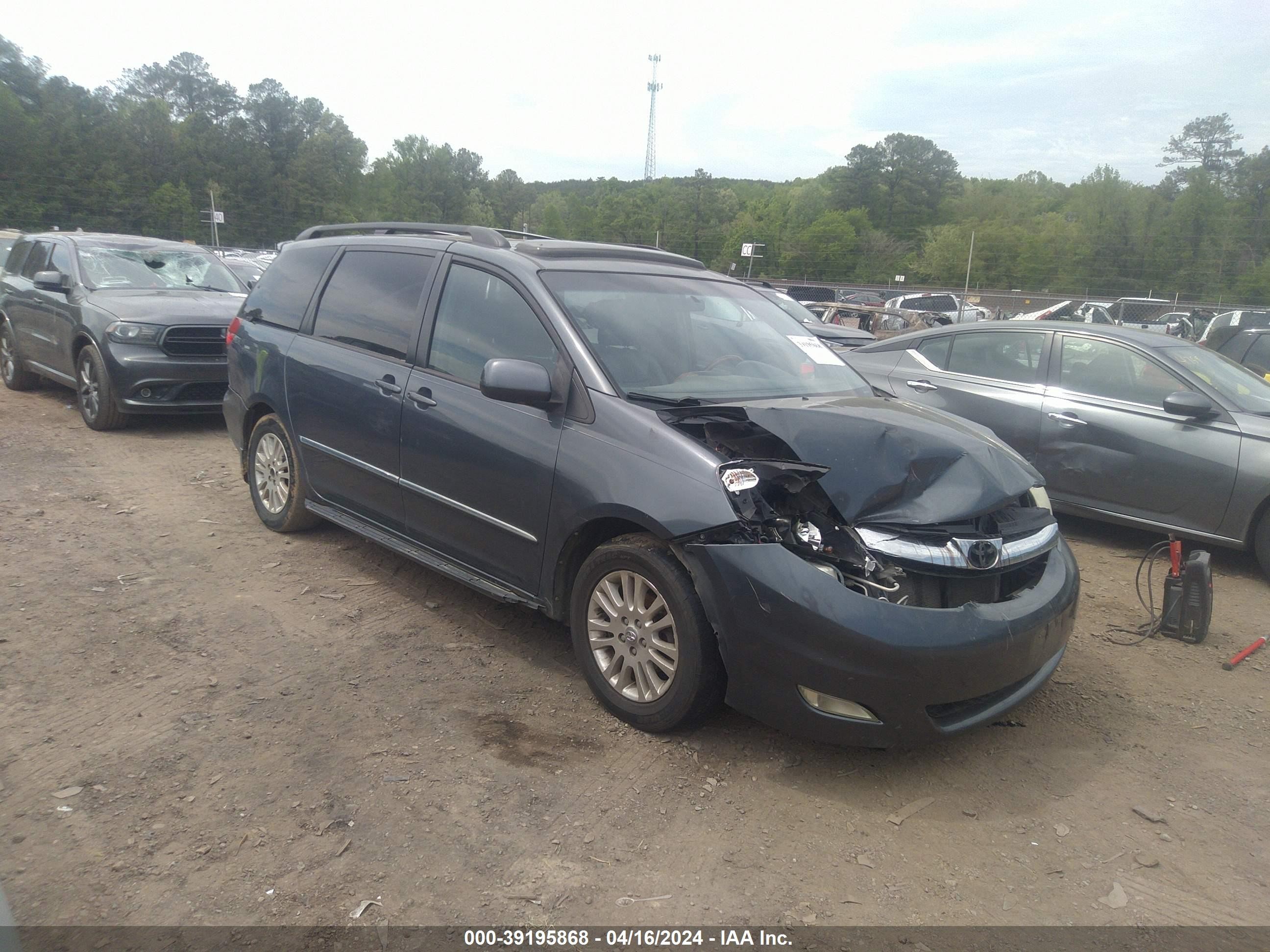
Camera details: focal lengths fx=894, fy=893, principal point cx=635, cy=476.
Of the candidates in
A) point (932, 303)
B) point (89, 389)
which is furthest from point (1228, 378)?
point (932, 303)

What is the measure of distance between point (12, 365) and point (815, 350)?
393 inches

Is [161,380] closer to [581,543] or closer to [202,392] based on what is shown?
[202,392]

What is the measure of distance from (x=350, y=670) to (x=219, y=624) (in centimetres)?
88

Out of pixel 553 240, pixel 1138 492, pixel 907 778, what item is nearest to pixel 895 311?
pixel 1138 492

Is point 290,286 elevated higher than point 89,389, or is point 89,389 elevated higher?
point 290,286

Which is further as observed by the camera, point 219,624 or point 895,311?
point 895,311

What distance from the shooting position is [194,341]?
8.37 metres

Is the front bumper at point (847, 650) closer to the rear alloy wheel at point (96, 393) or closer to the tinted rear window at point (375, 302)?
the tinted rear window at point (375, 302)

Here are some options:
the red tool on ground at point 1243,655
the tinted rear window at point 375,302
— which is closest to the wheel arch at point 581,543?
the tinted rear window at point 375,302

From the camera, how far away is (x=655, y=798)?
123 inches

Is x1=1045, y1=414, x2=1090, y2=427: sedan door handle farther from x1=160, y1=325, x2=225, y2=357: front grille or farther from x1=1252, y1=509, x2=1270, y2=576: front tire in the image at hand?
x1=160, y1=325, x2=225, y2=357: front grille

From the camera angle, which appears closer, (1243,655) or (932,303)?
(1243,655)

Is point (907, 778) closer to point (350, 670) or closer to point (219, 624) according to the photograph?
point (350, 670)

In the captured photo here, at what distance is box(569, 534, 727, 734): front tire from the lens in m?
3.26
